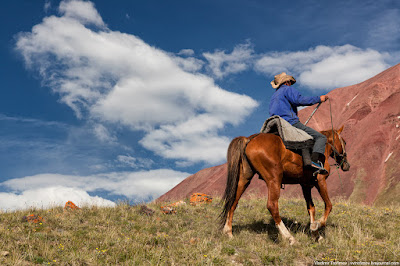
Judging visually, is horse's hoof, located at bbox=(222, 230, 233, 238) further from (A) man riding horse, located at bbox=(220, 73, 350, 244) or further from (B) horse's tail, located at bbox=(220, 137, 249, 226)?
(B) horse's tail, located at bbox=(220, 137, 249, 226)

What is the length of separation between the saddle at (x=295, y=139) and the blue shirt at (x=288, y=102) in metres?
0.30

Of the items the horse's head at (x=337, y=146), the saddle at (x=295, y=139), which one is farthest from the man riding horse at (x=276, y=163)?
the horse's head at (x=337, y=146)

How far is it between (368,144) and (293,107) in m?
45.9

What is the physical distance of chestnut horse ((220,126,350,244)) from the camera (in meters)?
7.14

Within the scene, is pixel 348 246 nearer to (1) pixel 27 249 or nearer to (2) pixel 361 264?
(2) pixel 361 264

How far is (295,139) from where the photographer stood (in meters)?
7.37

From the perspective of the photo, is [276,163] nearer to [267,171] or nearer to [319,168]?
[267,171]

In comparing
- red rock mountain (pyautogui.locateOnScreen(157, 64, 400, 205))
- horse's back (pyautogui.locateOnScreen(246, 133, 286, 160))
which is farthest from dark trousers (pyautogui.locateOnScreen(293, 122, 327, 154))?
red rock mountain (pyautogui.locateOnScreen(157, 64, 400, 205))

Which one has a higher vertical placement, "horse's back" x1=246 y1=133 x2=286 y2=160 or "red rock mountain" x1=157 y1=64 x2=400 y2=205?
"red rock mountain" x1=157 y1=64 x2=400 y2=205

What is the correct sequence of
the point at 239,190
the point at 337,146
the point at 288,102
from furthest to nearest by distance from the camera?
the point at 337,146
the point at 288,102
the point at 239,190

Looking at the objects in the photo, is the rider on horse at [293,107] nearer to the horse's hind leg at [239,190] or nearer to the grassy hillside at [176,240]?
the horse's hind leg at [239,190]

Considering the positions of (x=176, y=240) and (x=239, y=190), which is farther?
(x=239, y=190)

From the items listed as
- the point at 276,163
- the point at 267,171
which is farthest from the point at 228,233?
the point at 276,163

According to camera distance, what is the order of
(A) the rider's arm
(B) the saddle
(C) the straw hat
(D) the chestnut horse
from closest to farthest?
(D) the chestnut horse
(B) the saddle
(A) the rider's arm
(C) the straw hat
